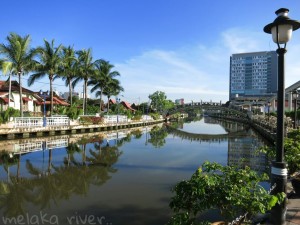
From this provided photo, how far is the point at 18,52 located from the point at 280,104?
32.8m

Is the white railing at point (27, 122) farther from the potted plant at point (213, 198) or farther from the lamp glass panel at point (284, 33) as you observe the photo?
the lamp glass panel at point (284, 33)

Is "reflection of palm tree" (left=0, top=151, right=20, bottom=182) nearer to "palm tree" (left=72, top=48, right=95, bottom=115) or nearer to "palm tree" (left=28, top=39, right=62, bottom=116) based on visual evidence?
"palm tree" (left=28, top=39, right=62, bottom=116)

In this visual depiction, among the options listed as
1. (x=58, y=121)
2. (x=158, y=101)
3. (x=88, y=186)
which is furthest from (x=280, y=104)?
(x=158, y=101)

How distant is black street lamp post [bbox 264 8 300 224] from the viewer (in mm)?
5570

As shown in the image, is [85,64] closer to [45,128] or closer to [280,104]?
[45,128]

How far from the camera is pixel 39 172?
13906mm

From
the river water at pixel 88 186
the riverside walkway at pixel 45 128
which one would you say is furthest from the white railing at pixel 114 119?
the river water at pixel 88 186

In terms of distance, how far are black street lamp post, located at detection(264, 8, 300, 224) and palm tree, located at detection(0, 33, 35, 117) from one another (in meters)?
31.2

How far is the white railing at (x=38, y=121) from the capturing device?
28.4 meters

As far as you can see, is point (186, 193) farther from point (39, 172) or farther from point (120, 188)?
point (39, 172)

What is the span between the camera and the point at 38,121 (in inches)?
1224

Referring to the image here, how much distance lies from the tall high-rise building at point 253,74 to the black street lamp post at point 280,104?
175 m

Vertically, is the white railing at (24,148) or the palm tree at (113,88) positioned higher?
the palm tree at (113,88)

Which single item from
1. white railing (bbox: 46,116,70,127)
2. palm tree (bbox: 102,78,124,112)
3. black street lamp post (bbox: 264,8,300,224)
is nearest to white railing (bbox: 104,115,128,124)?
palm tree (bbox: 102,78,124,112)
